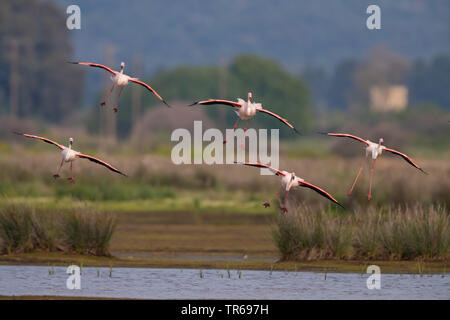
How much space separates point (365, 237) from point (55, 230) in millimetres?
7120

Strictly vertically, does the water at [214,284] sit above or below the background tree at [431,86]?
below

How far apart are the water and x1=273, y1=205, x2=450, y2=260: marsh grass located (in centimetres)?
135

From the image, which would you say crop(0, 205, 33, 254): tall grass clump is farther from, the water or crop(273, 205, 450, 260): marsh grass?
crop(273, 205, 450, 260): marsh grass

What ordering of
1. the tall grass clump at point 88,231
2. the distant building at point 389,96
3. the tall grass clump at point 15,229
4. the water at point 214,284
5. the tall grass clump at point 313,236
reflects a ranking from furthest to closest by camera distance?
the distant building at point 389,96 < the tall grass clump at point 88,231 < the tall grass clump at point 15,229 < the tall grass clump at point 313,236 < the water at point 214,284

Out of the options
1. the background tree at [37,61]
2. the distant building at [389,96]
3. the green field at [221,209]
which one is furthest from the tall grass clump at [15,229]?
the distant building at [389,96]

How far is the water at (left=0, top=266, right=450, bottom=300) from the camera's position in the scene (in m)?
20.0

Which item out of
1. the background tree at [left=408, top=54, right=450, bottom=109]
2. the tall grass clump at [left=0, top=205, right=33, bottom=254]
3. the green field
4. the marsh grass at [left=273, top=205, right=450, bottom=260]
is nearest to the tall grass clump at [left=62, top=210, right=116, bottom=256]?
the green field

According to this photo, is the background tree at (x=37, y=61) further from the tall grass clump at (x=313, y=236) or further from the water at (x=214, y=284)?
the water at (x=214, y=284)

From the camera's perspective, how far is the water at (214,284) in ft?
65.7

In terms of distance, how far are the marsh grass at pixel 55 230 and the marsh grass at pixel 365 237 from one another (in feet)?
13.5
